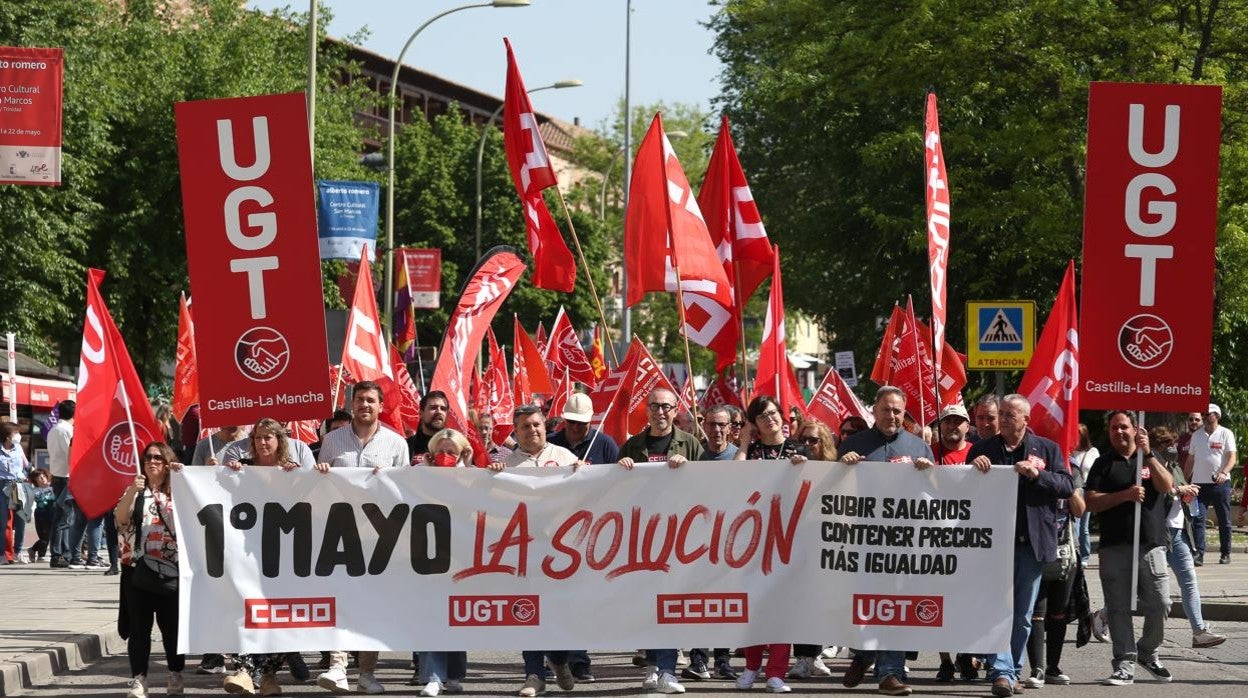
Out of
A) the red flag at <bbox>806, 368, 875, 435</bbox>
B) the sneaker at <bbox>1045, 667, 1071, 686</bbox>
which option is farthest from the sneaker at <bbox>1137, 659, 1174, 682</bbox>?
the red flag at <bbox>806, 368, 875, 435</bbox>

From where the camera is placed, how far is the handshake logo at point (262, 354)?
11688 mm

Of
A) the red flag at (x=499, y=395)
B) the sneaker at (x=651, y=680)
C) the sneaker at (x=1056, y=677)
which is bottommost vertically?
the sneaker at (x=1056, y=677)

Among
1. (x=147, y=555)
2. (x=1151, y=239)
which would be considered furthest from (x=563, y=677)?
(x=1151, y=239)

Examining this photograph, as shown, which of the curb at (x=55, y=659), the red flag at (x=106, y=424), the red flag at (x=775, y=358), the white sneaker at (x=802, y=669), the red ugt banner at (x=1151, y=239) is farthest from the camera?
the red flag at (x=775, y=358)

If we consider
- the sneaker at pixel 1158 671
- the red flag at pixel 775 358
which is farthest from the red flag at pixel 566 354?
the sneaker at pixel 1158 671

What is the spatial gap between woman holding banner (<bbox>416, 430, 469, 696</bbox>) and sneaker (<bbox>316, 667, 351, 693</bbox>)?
0.46m

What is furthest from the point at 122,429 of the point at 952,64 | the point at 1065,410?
the point at 952,64

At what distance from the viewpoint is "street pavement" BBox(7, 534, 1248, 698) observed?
11.7m

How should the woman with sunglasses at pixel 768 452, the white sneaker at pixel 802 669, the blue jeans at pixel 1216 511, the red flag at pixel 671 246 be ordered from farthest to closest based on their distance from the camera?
the blue jeans at pixel 1216 511, the red flag at pixel 671 246, the white sneaker at pixel 802 669, the woman with sunglasses at pixel 768 452

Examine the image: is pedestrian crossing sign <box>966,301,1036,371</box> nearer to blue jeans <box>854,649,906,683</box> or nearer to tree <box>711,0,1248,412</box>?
tree <box>711,0,1248,412</box>

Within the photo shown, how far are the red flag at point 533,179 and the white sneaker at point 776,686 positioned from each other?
19.7 ft

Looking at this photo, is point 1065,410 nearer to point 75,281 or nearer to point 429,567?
point 429,567

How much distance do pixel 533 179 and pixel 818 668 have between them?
6.06 metres

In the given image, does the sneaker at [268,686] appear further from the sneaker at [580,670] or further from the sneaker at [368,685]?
the sneaker at [580,670]
